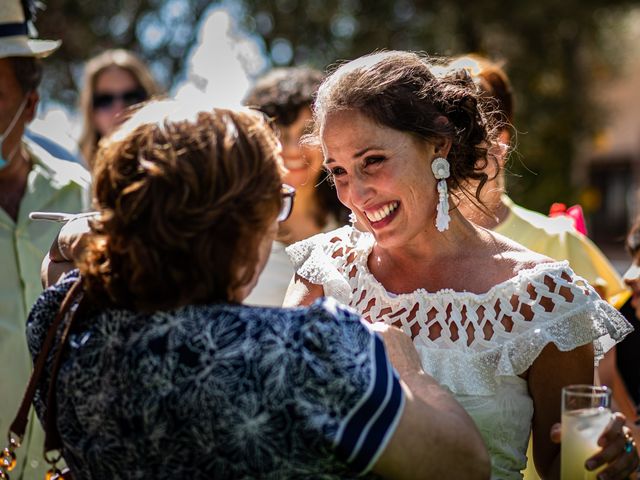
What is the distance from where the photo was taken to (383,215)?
8.05 ft

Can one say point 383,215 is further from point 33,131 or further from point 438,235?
point 33,131

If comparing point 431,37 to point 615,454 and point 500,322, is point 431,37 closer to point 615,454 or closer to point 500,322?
point 500,322

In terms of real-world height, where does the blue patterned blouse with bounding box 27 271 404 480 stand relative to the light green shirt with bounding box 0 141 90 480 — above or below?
above

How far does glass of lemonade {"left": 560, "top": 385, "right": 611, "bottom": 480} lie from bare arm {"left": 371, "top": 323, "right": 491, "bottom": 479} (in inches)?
10.5

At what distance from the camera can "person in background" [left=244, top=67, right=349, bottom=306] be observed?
3.85 m

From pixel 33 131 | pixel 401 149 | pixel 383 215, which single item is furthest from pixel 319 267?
pixel 33 131

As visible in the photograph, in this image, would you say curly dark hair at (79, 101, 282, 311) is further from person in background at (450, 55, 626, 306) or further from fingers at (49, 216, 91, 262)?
person in background at (450, 55, 626, 306)

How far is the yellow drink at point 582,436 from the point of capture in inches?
73.9

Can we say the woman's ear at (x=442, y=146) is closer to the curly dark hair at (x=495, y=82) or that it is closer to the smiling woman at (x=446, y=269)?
the smiling woman at (x=446, y=269)

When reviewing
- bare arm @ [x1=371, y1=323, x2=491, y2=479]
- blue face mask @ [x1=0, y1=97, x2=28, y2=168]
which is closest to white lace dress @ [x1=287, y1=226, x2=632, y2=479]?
bare arm @ [x1=371, y1=323, x2=491, y2=479]

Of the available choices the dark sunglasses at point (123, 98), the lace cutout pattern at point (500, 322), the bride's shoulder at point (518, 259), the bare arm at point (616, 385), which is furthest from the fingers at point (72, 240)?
the dark sunglasses at point (123, 98)

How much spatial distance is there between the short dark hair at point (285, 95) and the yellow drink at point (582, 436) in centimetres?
233

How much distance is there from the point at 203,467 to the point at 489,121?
5.11 feet

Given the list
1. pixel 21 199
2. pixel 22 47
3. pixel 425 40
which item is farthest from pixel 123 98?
pixel 425 40
